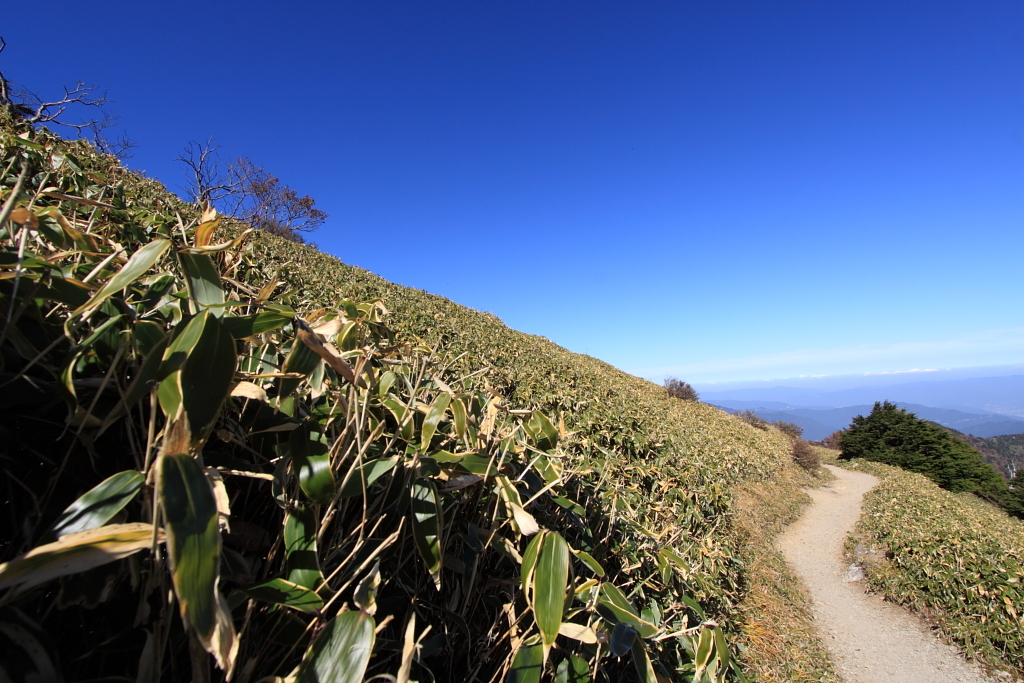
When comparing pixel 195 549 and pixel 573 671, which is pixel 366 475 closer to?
pixel 195 549

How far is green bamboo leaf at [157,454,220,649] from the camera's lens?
0.35 metres

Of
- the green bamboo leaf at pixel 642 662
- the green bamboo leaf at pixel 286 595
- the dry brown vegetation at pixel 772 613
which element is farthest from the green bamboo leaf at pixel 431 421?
the dry brown vegetation at pixel 772 613

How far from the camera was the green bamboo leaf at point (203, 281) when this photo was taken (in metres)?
0.62

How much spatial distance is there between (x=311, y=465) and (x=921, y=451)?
2367 centimetres

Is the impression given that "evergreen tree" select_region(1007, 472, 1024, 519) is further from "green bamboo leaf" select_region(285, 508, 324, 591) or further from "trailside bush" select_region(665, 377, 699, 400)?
"green bamboo leaf" select_region(285, 508, 324, 591)

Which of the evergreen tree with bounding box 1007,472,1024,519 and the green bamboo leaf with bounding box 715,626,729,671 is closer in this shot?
the green bamboo leaf with bounding box 715,626,729,671

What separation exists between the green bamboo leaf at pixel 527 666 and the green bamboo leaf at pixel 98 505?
710 millimetres

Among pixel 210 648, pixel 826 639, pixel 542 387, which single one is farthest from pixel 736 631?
pixel 210 648

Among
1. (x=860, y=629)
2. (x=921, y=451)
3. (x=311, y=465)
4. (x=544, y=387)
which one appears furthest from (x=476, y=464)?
(x=921, y=451)

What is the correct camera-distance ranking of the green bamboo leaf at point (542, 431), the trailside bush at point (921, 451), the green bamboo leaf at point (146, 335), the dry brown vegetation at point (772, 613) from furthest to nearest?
the trailside bush at point (921, 451) < the dry brown vegetation at point (772, 613) < the green bamboo leaf at point (542, 431) < the green bamboo leaf at point (146, 335)

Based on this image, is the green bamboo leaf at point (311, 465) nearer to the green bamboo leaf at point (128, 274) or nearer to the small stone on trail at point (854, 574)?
the green bamboo leaf at point (128, 274)

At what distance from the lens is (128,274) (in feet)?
1.82

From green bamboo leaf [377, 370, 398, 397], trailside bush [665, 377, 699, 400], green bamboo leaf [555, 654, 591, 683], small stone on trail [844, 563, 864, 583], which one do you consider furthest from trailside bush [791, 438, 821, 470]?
green bamboo leaf [377, 370, 398, 397]

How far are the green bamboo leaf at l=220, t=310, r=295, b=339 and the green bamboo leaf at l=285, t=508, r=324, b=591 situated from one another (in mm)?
276
